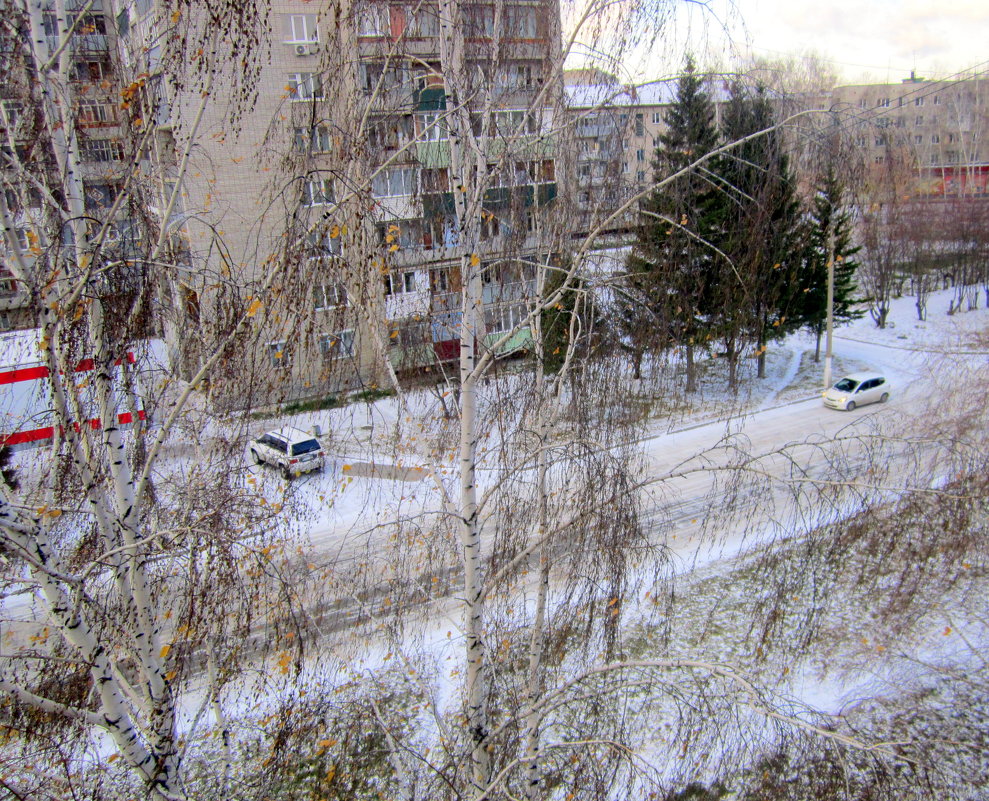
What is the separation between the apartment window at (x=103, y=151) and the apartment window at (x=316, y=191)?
1.33 meters

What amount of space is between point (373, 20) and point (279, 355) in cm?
180

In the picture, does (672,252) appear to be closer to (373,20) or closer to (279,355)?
(373,20)

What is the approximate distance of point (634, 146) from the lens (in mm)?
4145

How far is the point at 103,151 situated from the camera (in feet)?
13.2

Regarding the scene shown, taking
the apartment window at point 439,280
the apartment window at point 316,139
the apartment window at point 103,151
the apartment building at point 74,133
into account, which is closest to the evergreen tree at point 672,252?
the apartment window at point 439,280

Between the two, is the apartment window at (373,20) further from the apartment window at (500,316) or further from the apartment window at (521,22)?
the apartment window at (500,316)

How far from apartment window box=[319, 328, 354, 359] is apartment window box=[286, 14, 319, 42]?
5259 mm

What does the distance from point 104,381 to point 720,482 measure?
10929mm

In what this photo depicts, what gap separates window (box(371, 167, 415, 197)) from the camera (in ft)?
12.6

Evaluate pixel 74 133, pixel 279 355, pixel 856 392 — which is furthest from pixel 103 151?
pixel 856 392

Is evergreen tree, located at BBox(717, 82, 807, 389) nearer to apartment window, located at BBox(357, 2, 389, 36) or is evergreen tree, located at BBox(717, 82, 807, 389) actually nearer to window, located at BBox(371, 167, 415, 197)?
window, located at BBox(371, 167, 415, 197)

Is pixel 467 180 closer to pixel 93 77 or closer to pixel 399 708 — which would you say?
pixel 93 77

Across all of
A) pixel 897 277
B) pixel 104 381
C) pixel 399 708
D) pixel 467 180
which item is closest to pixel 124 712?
pixel 104 381

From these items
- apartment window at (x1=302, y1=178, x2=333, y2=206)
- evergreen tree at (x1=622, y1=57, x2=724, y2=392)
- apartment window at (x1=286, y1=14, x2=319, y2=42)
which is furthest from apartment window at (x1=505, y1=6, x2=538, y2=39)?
apartment window at (x1=286, y1=14, x2=319, y2=42)
